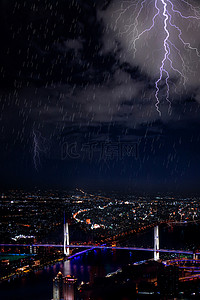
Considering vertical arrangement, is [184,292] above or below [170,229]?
above

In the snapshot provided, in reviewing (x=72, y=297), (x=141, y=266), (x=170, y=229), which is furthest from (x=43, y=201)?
(x=72, y=297)

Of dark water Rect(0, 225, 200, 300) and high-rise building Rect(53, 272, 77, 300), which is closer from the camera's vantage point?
high-rise building Rect(53, 272, 77, 300)

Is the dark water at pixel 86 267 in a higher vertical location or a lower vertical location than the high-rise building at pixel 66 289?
lower

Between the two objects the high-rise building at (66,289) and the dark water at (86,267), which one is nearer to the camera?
the high-rise building at (66,289)

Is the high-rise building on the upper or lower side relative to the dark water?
upper

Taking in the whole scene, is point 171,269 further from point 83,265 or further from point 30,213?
point 30,213

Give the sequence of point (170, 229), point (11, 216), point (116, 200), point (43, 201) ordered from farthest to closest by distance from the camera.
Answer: point (116, 200)
point (43, 201)
point (11, 216)
point (170, 229)

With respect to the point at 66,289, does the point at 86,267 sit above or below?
below

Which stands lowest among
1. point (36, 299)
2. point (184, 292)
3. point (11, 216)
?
point (11, 216)
